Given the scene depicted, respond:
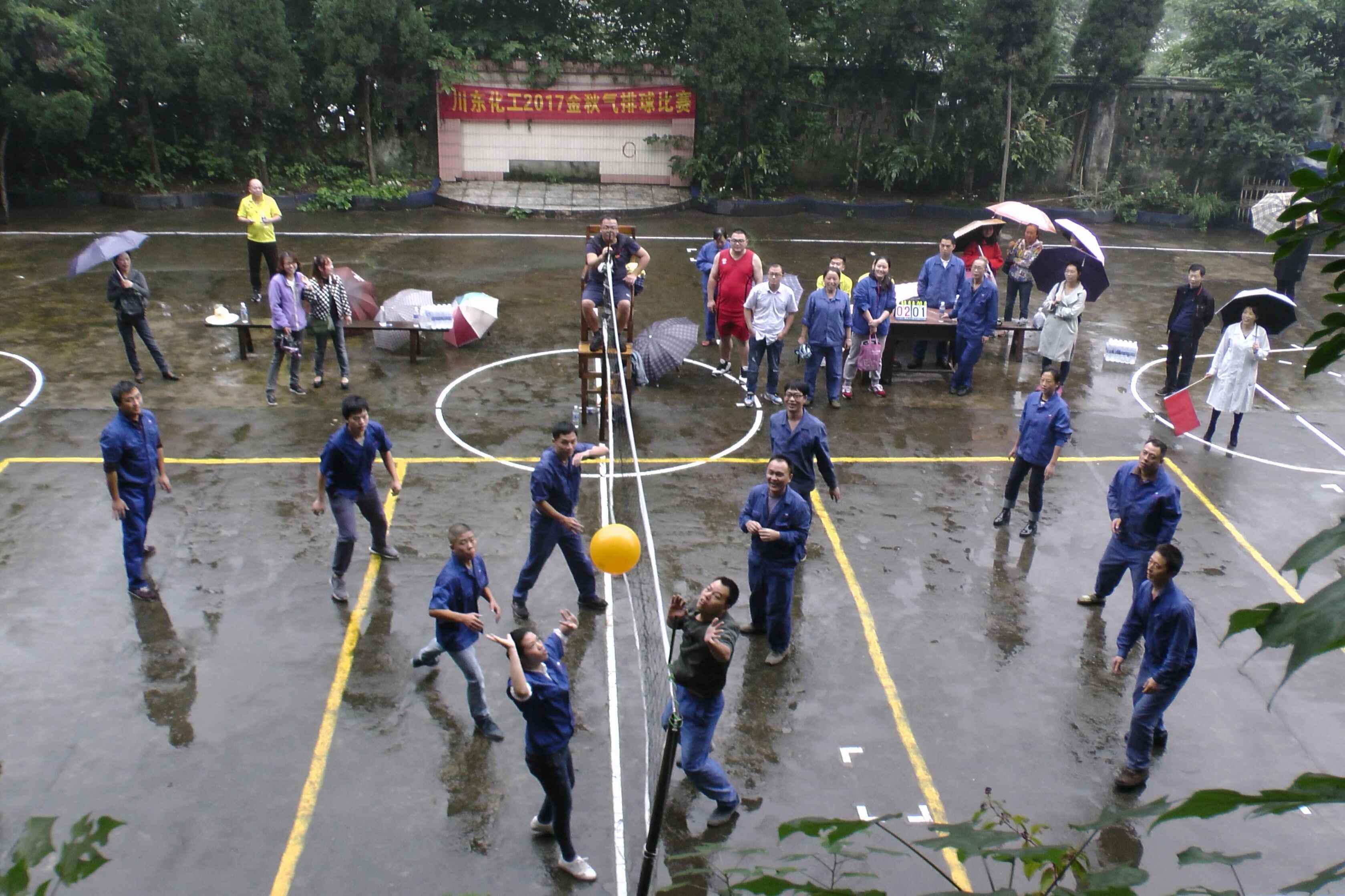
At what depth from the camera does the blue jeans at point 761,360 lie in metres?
13.1

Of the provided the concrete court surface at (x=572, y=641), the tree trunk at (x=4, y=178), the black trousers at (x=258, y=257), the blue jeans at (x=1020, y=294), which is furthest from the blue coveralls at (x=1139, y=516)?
the tree trunk at (x=4, y=178)

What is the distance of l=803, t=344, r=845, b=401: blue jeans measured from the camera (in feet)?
42.4

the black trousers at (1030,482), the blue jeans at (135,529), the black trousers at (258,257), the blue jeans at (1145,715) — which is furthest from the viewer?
the black trousers at (258,257)

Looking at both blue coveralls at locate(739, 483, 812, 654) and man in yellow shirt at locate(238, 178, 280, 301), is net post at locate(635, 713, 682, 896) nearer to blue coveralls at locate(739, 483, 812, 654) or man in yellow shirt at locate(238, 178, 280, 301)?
blue coveralls at locate(739, 483, 812, 654)

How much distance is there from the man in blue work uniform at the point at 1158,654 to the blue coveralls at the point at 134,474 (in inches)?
306

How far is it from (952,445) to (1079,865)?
1071 cm

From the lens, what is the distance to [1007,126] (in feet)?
74.3

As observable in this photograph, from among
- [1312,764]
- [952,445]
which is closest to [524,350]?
[952,445]

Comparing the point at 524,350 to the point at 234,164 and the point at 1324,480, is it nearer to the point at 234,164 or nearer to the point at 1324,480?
the point at 1324,480

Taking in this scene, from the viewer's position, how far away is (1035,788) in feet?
24.3

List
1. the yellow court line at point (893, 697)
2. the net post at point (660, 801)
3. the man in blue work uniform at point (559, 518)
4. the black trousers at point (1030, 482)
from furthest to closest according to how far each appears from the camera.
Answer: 1. the black trousers at point (1030, 482)
2. the man in blue work uniform at point (559, 518)
3. the yellow court line at point (893, 697)
4. the net post at point (660, 801)

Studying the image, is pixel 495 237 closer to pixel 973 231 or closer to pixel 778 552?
pixel 973 231

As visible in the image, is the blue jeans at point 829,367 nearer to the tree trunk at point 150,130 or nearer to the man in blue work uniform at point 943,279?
the man in blue work uniform at point 943,279

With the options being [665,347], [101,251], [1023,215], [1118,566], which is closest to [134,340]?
[101,251]
